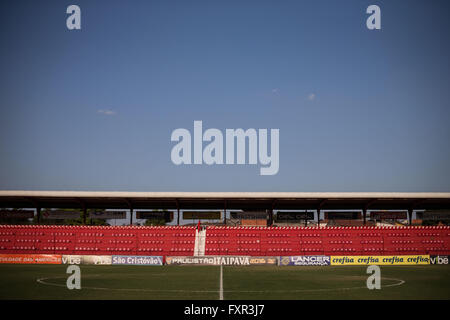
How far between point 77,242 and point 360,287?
120ft

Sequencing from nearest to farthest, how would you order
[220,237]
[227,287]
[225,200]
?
[227,287], [220,237], [225,200]

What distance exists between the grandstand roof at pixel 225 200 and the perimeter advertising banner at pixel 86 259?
9254mm

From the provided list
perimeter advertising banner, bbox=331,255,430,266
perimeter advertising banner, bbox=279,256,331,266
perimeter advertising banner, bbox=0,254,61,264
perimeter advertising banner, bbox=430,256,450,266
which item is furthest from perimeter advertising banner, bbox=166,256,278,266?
perimeter advertising banner, bbox=430,256,450,266

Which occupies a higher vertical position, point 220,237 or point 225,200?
point 225,200

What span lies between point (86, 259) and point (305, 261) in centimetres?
2260

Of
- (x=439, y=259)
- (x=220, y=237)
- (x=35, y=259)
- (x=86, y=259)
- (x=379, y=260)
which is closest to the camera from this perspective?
(x=35, y=259)

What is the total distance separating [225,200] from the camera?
177ft

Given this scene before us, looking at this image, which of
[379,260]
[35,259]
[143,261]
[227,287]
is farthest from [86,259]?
[379,260]

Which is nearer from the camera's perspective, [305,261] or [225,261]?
[305,261]

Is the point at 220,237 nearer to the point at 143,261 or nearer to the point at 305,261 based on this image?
the point at 143,261

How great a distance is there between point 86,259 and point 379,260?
30506mm

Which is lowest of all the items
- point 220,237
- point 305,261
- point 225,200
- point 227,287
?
point 305,261

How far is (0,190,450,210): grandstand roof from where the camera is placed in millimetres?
51562

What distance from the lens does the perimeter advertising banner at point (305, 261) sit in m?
43.1
